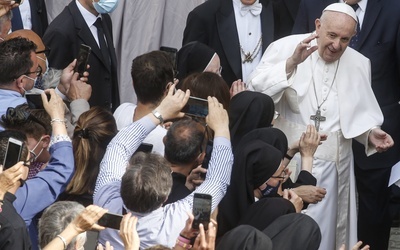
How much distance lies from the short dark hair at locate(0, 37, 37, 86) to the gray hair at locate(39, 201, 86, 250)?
1.31 m

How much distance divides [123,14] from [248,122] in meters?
2.89

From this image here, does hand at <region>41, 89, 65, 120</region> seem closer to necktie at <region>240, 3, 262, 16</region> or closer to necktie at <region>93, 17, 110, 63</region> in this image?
necktie at <region>93, 17, 110, 63</region>

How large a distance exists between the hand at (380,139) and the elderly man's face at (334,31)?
58 centimetres

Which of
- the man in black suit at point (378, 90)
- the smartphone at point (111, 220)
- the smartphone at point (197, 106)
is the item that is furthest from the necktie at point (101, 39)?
the smartphone at point (111, 220)

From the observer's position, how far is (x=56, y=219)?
17.9 ft

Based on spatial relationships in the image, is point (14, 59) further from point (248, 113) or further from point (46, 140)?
point (248, 113)

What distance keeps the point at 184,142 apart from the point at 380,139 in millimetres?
2142

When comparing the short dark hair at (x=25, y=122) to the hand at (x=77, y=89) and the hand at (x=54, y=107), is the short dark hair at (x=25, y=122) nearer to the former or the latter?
the hand at (x=54, y=107)

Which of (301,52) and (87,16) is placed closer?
(301,52)

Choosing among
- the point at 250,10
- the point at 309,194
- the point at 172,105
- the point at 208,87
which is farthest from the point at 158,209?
the point at 250,10

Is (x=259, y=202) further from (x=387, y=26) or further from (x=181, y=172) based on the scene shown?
(x=387, y=26)

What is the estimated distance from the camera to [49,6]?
32.1ft

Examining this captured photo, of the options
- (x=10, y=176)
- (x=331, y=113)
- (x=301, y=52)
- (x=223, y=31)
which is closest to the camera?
(x=10, y=176)

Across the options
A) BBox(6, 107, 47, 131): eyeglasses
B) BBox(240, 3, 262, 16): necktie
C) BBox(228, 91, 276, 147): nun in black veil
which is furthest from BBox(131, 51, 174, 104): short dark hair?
BBox(240, 3, 262, 16): necktie
